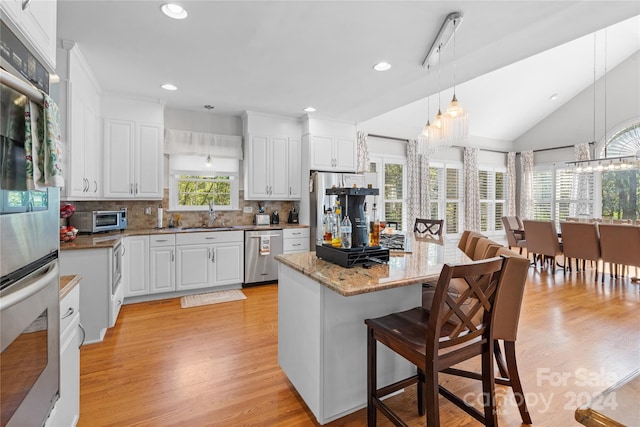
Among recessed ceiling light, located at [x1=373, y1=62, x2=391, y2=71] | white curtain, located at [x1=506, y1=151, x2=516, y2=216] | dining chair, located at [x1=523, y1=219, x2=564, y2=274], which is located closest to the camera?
recessed ceiling light, located at [x1=373, y1=62, x2=391, y2=71]

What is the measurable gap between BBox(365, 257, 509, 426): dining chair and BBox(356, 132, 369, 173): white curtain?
433 centimetres

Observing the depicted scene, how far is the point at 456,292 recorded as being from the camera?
7.23ft

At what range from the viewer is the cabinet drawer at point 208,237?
4141 millimetres

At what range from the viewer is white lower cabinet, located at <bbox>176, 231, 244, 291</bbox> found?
13.6ft

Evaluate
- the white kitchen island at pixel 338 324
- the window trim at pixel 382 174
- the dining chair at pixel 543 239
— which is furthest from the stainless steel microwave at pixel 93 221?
the dining chair at pixel 543 239

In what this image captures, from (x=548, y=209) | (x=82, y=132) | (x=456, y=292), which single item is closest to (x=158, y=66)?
(x=82, y=132)

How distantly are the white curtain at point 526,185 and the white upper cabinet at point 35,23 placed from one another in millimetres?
9690

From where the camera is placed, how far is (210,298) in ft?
13.6

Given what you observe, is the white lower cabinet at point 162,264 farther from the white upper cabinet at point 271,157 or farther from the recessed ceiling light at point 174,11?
the recessed ceiling light at point 174,11

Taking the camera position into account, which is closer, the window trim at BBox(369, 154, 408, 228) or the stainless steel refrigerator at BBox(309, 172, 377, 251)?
the stainless steel refrigerator at BBox(309, 172, 377, 251)

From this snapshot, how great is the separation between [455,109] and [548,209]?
7.15m

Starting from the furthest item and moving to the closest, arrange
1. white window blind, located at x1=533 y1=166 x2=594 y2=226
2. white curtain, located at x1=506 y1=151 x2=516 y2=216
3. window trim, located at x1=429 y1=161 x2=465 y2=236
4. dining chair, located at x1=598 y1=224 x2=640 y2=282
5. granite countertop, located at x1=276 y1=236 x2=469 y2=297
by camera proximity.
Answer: white curtain, located at x1=506 y1=151 x2=516 y2=216 → window trim, located at x1=429 y1=161 x2=465 y2=236 → white window blind, located at x1=533 y1=166 x2=594 y2=226 → dining chair, located at x1=598 y1=224 x2=640 y2=282 → granite countertop, located at x1=276 y1=236 x2=469 y2=297

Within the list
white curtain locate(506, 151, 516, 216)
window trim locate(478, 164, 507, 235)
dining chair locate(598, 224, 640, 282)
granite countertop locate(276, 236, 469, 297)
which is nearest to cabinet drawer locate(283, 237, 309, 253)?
granite countertop locate(276, 236, 469, 297)

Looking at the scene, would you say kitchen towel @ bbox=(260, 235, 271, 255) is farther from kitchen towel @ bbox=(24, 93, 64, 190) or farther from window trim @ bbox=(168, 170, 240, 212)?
kitchen towel @ bbox=(24, 93, 64, 190)
